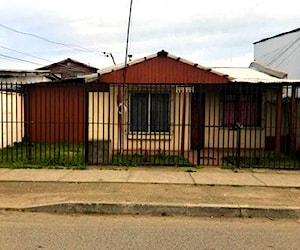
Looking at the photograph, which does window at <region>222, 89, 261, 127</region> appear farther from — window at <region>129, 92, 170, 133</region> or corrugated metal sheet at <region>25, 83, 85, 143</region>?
corrugated metal sheet at <region>25, 83, 85, 143</region>

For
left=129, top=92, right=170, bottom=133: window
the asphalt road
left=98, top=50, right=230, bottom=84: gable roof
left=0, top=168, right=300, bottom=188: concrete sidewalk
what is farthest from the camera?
left=129, top=92, right=170, bottom=133: window

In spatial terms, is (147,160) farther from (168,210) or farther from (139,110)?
(168,210)

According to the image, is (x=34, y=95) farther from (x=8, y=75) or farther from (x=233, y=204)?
(x=233, y=204)

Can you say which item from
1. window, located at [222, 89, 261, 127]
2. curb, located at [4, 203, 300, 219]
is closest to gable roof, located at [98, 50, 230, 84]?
window, located at [222, 89, 261, 127]

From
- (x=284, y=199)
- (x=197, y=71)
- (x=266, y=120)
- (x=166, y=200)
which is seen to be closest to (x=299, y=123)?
(x=266, y=120)

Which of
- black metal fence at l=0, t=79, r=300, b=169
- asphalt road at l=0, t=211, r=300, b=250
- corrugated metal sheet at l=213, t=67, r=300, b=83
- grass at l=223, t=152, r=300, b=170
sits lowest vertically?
asphalt road at l=0, t=211, r=300, b=250

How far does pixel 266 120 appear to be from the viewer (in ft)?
55.6

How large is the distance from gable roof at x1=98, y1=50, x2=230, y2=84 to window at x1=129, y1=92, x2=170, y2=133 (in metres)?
0.70

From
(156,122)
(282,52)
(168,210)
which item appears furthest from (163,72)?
(282,52)

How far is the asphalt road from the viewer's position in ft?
19.2

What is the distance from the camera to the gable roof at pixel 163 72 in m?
15.7

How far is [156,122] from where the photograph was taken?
53.5 feet

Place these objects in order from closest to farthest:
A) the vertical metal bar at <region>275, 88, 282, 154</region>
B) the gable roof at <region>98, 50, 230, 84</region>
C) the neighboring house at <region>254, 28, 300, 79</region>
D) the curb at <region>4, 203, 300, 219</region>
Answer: the curb at <region>4, 203, 300, 219</region>, the vertical metal bar at <region>275, 88, 282, 154</region>, the gable roof at <region>98, 50, 230, 84</region>, the neighboring house at <region>254, 28, 300, 79</region>

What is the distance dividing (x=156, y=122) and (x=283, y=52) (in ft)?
34.7
